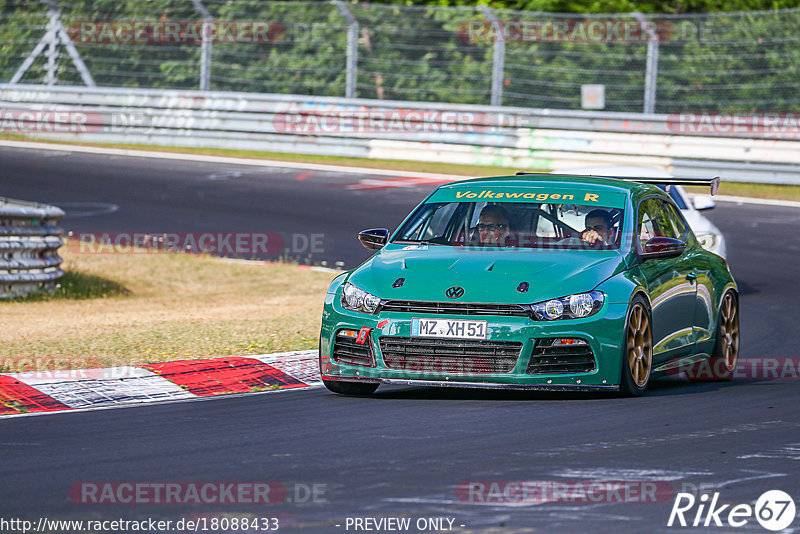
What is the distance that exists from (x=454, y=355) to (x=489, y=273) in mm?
546

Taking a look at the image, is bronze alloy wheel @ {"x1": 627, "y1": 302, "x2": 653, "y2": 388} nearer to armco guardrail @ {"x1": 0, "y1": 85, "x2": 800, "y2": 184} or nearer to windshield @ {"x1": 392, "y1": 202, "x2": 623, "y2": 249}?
windshield @ {"x1": 392, "y1": 202, "x2": 623, "y2": 249}

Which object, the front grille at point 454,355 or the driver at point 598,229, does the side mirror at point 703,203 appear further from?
the front grille at point 454,355

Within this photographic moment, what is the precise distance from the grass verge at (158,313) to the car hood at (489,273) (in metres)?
2.08

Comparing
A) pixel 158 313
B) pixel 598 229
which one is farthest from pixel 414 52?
pixel 598 229

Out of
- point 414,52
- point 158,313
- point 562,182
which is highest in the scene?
point 414,52

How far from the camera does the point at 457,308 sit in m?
8.08

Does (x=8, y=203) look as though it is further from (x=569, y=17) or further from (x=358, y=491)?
(x=569, y=17)

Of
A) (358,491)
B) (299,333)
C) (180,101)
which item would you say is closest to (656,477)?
(358,491)

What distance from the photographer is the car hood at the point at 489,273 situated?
8094mm

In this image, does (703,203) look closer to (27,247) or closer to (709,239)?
(709,239)

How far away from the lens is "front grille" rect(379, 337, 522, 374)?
8.02m

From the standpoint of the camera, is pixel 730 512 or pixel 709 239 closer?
pixel 730 512

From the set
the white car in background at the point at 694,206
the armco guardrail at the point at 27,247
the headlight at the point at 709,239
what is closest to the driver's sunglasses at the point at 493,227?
the white car in background at the point at 694,206

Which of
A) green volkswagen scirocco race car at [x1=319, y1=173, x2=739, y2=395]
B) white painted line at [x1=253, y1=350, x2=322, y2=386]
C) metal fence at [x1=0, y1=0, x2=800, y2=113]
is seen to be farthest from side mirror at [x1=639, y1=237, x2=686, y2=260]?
metal fence at [x1=0, y1=0, x2=800, y2=113]
